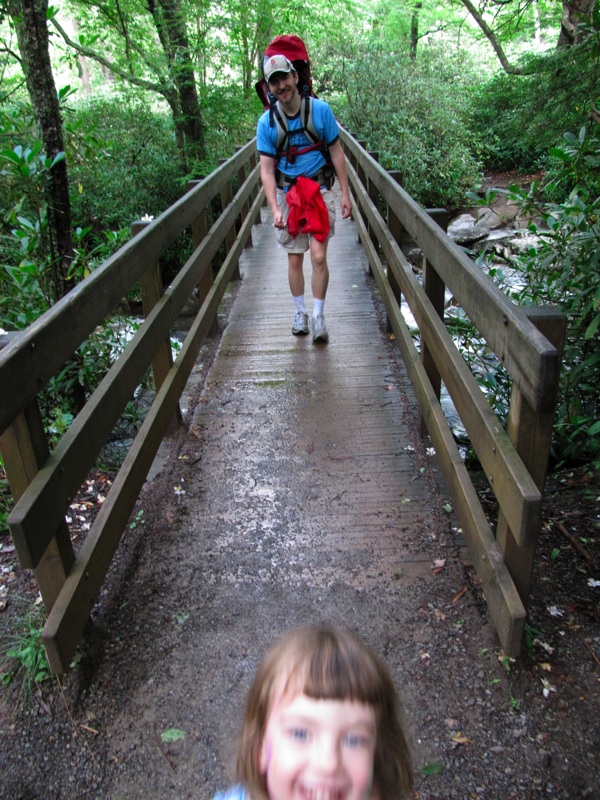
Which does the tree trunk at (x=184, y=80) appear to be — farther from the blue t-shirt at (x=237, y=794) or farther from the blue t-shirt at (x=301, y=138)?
the blue t-shirt at (x=237, y=794)

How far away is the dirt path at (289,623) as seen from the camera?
208 cm

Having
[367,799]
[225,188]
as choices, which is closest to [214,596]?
[367,799]

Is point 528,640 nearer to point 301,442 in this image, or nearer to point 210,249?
point 301,442

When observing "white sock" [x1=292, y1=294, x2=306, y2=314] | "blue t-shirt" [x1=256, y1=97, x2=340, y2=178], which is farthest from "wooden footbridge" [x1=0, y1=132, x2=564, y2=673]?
"blue t-shirt" [x1=256, y1=97, x2=340, y2=178]

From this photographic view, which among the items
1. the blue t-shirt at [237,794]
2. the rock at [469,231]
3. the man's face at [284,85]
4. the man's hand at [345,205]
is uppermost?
the man's face at [284,85]

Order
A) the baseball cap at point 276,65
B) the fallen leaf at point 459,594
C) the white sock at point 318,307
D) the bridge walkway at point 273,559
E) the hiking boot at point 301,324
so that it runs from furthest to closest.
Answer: the hiking boot at point 301,324 → the white sock at point 318,307 → the baseball cap at point 276,65 → the fallen leaf at point 459,594 → the bridge walkway at point 273,559

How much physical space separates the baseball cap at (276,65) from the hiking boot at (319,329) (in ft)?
5.92

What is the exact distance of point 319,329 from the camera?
5.49m

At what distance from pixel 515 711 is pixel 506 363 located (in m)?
1.11

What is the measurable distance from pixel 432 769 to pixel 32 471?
1.51 meters

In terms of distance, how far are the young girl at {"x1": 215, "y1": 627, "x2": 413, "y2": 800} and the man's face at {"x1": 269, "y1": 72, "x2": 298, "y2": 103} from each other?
398 centimetres

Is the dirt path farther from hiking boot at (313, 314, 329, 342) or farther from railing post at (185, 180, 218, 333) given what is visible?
railing post at (185, 180, 218, 333)

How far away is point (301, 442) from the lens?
13.3 feet

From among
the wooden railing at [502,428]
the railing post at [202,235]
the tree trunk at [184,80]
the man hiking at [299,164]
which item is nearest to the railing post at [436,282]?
the wooden railing at [502,428]
